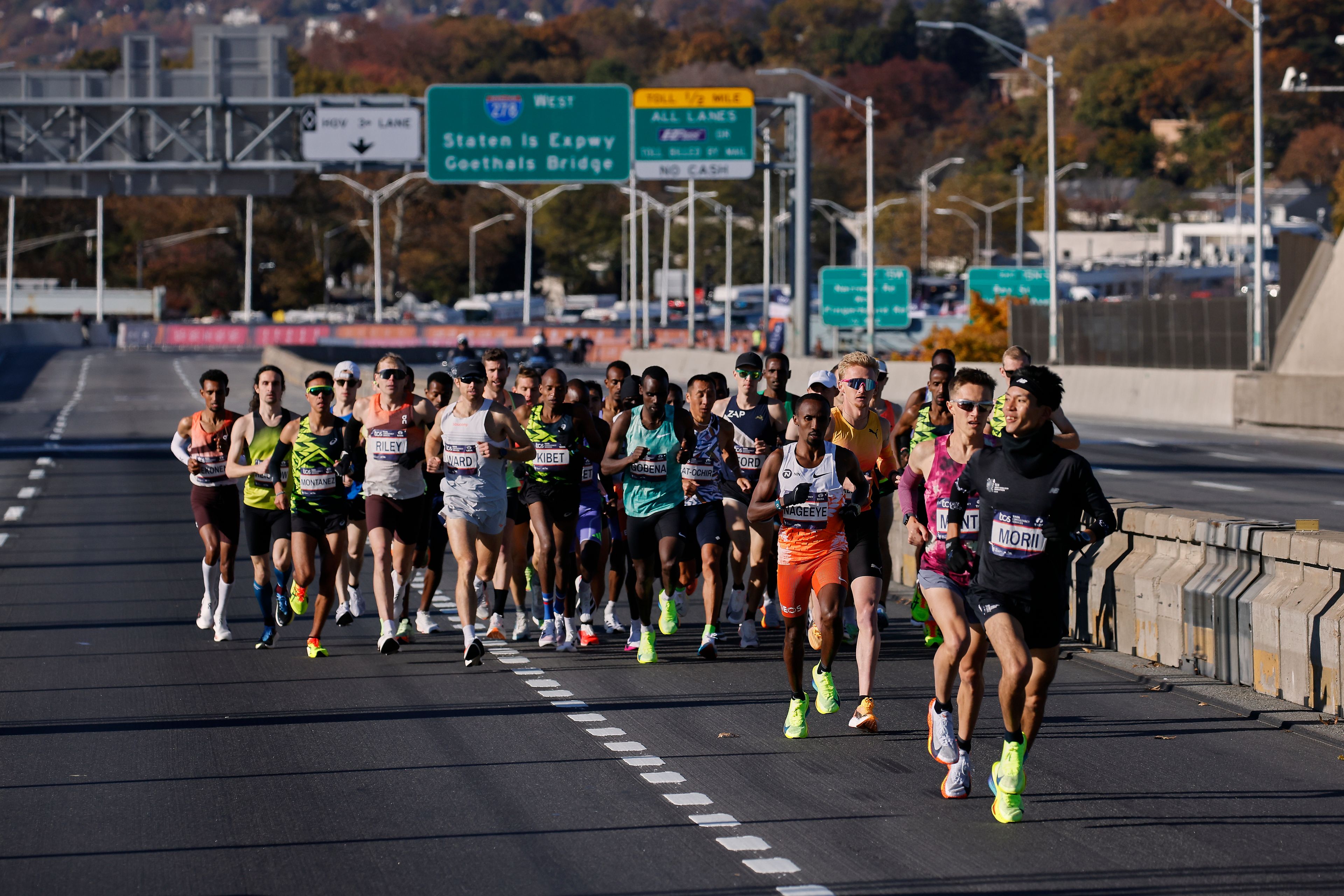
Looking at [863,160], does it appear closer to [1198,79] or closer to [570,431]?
[1198,79]

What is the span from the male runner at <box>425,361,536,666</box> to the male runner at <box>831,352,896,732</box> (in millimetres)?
2086

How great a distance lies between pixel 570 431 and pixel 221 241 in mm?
123344

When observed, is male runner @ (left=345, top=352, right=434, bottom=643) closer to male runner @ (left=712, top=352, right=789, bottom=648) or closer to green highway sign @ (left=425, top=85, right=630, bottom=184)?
male runner @ (left=712, top=352, right=789, bottom=648)

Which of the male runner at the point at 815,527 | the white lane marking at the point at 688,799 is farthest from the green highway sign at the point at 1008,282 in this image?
the white lane marking at the point at 688,799

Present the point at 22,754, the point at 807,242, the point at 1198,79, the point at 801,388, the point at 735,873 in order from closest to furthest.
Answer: the point at 735,873 → the point at 22,754 → the point at 807,242 → the point at 801,388 → the point at 1198,79

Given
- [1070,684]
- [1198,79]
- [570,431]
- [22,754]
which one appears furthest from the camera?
[1198,79]

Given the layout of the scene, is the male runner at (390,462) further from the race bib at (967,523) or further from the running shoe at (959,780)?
the running shoe at (959,780)

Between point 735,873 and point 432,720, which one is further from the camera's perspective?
point 432,720

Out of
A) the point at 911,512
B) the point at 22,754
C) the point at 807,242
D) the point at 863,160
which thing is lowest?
the point at 22,754

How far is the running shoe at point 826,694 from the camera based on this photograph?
974cm

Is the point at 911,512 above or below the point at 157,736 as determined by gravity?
above

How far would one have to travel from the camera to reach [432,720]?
396 inches

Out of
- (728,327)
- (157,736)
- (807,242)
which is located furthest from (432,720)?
(728,327)

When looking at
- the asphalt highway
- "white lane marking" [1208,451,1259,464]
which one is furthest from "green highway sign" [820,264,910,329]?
the asphalt highway
